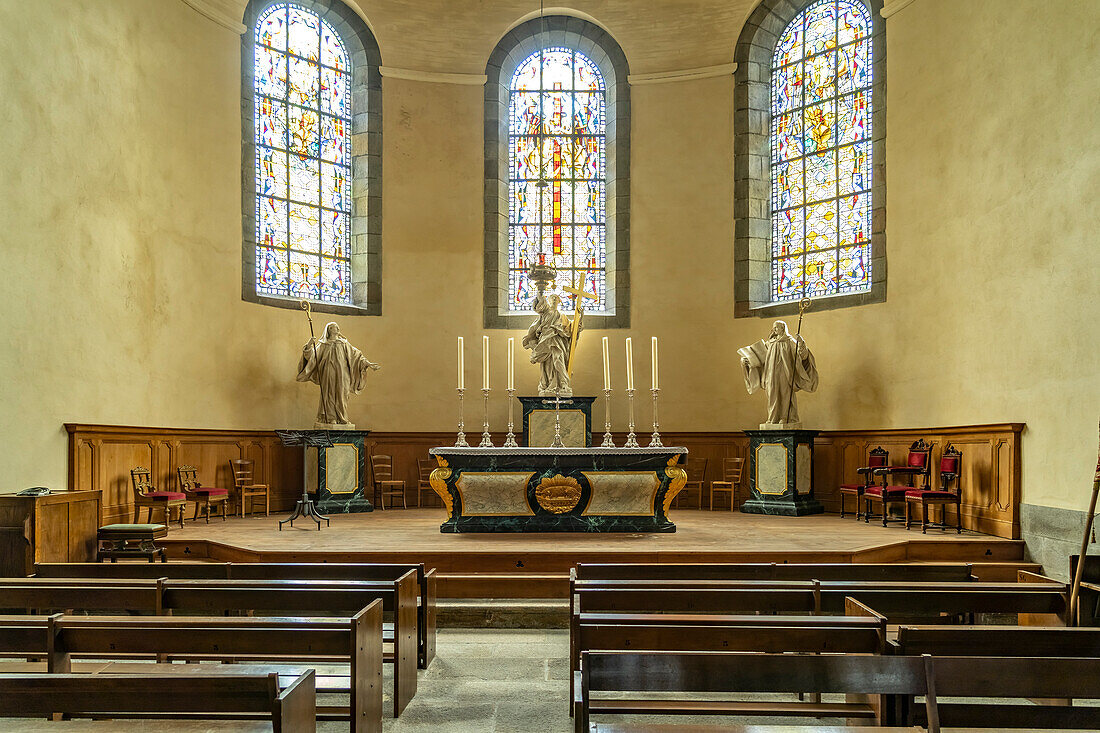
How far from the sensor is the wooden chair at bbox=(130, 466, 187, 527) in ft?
30.2

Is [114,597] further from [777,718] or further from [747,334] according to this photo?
[747,334]

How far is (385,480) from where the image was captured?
1265cm

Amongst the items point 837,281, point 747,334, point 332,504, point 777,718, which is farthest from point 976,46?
point 332,504

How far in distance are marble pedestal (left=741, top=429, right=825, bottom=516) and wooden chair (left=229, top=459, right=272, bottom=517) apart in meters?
6.31

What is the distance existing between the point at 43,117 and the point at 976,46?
9504 millimetres

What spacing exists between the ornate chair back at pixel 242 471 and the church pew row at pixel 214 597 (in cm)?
695

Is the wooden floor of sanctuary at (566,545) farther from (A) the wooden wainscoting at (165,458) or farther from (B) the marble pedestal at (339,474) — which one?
(B) the marble pedestal at (339,474)

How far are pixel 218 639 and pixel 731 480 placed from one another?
9955mm

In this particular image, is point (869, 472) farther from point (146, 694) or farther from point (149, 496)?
point (146, 694)

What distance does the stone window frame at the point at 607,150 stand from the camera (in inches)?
520

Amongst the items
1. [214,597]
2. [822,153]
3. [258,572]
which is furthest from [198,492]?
[822,153]

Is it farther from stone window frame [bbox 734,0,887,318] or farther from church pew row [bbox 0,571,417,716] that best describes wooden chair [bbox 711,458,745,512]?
church pew row [bbox 0,571,417,716]

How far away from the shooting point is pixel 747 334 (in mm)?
12859

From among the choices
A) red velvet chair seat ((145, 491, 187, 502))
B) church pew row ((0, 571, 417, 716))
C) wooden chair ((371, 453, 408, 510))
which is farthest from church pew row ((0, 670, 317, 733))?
wooden chair ((371, 453, 408, 510))
